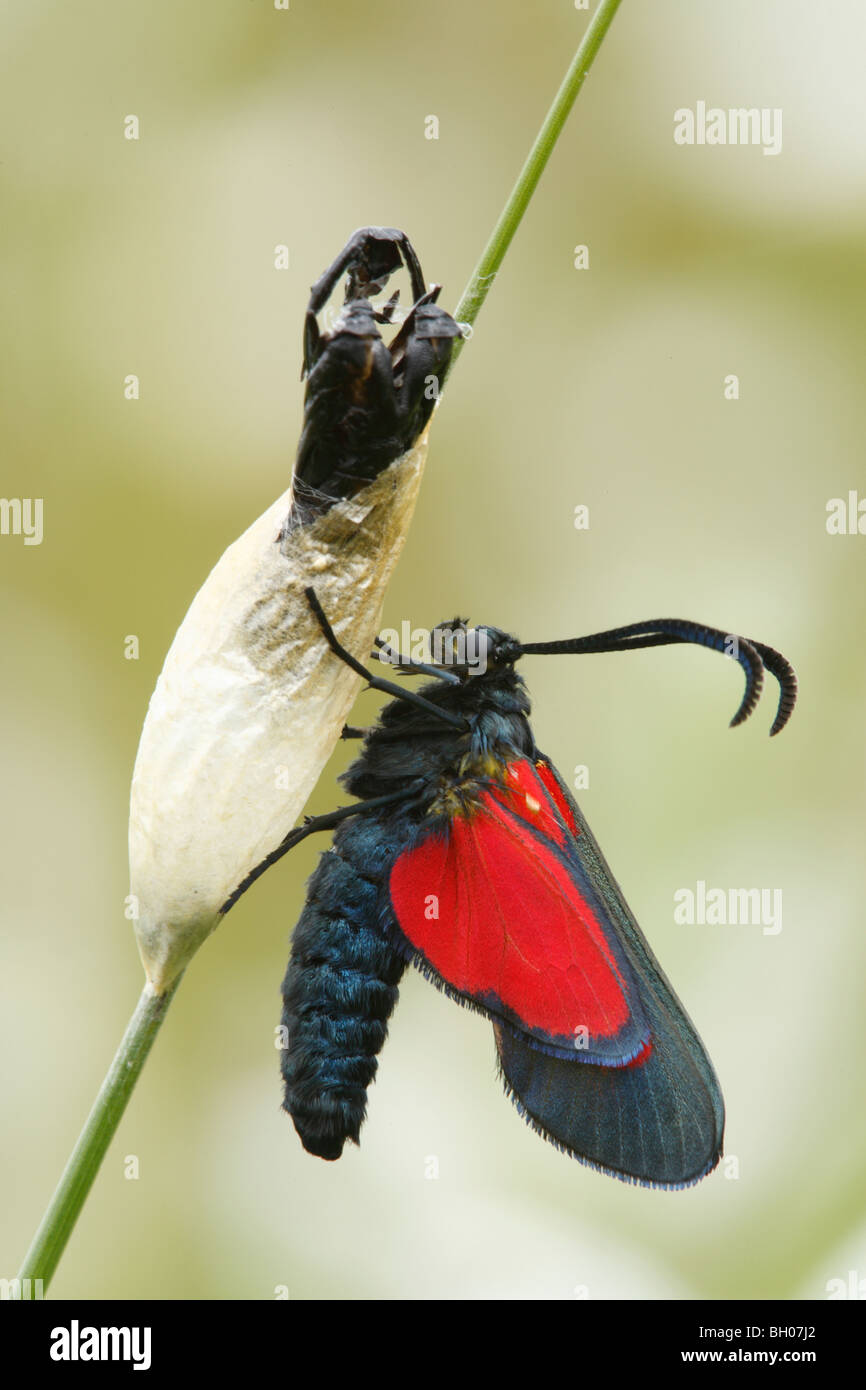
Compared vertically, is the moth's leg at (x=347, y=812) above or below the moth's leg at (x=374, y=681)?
below

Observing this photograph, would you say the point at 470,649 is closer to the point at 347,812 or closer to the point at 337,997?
the point at 347,812

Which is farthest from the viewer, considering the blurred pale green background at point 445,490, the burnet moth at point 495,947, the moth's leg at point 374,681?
the blurred pale green background at point 445,490

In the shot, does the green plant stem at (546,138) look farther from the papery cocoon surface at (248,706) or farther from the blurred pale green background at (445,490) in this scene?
the blurred pale green background at (445,490)

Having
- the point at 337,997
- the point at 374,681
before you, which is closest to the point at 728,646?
the point at 374,681

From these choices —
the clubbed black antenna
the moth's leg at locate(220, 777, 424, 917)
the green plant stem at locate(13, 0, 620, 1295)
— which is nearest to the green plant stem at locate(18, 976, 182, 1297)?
the green plant stem at locate(13, 0, 620, 1295)

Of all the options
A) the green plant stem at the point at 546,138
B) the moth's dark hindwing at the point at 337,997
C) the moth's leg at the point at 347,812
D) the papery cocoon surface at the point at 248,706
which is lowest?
the moth's dark hindwing at the point at 337,997

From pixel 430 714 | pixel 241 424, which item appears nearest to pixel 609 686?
pixel 241 424

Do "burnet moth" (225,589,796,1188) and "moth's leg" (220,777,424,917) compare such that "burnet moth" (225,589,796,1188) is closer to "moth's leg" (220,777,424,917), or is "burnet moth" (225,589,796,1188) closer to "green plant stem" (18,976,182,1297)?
"moth's leg" (220,777,424,917)

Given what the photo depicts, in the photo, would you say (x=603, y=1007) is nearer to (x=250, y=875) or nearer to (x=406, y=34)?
(x=250, y=875)

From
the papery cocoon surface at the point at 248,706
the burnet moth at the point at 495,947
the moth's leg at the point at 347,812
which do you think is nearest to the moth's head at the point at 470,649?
the burnet moth at the point at 495,947
